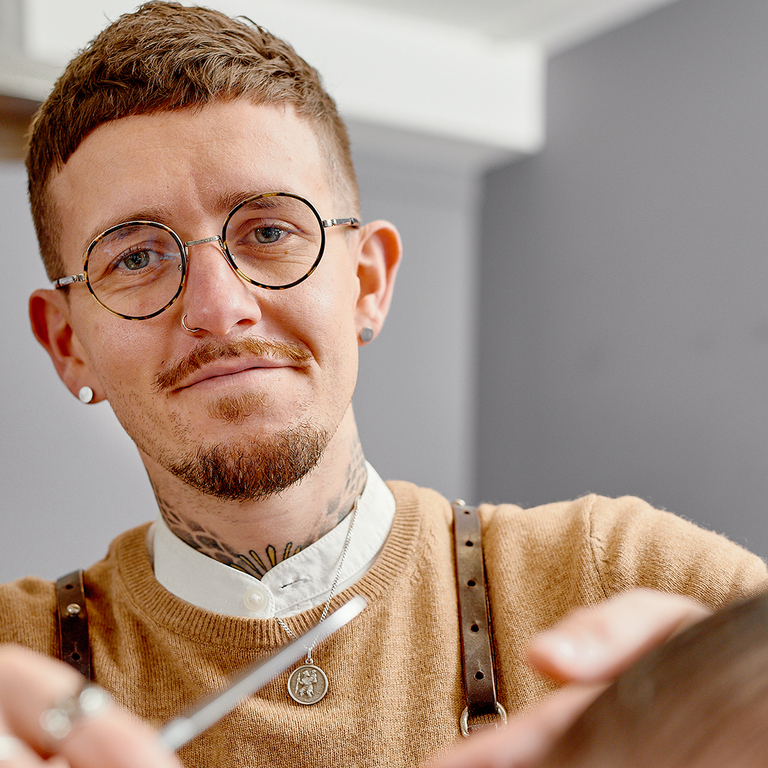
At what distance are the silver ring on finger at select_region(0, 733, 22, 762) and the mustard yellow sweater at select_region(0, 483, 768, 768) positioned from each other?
472 mm

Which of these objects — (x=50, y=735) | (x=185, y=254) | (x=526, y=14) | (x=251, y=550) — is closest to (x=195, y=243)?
(x=185, y=254)

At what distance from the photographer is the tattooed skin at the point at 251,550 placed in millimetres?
1030

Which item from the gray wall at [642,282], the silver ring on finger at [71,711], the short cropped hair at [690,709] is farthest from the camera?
the gray wall at [642,282]

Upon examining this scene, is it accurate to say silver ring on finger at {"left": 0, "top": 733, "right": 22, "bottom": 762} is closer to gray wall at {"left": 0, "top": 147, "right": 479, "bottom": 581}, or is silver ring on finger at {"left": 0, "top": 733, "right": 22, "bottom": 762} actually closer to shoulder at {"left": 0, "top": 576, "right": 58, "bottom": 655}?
shoulder at {"left": 0, "top": 576, "right": 58, "bottom": 655}

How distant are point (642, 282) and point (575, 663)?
1.94 meters

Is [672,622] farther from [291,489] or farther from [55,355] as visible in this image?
[55,355]

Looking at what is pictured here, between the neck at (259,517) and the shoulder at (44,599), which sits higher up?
the neck at (259,517)

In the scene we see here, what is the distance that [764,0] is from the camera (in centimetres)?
191

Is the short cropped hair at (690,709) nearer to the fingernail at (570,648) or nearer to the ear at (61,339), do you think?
the fingernail at (570,648)

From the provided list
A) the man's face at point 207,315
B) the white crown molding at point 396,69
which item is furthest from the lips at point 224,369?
the white crown molding at point 396,69

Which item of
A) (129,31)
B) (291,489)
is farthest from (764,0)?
(291,489)

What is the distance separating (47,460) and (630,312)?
1.54 meters

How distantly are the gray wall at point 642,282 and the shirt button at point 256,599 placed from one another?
139 cm

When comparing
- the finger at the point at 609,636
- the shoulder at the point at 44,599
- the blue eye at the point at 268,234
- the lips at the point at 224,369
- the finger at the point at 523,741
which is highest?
the blue eye at the point at 268,234
